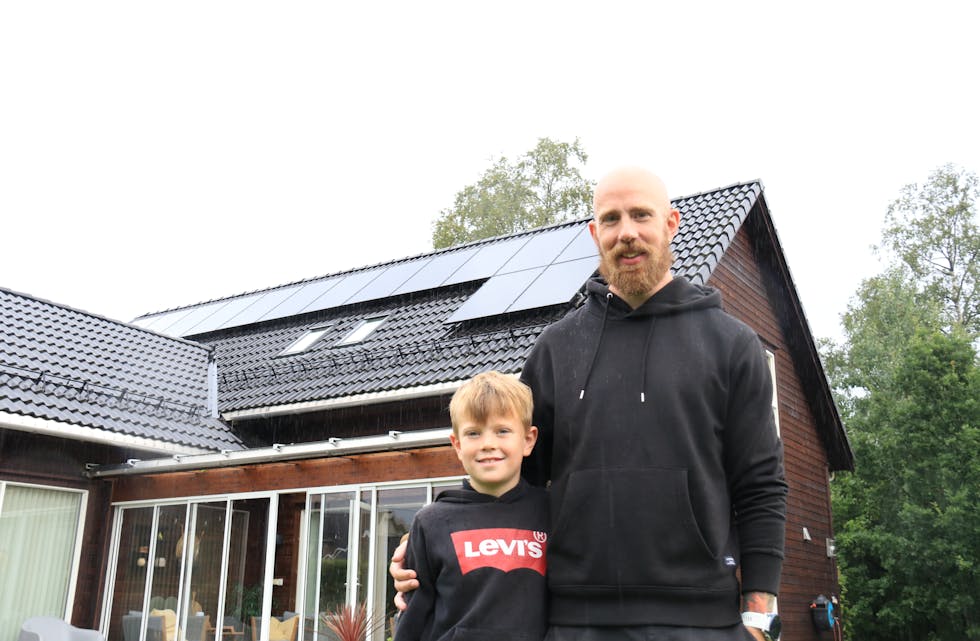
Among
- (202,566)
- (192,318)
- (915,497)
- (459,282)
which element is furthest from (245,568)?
(915,497)

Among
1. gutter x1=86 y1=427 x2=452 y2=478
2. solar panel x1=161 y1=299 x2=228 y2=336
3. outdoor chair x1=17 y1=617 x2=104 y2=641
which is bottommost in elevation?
outdoor chair x1=17 y1=617 x2=104 y2=641

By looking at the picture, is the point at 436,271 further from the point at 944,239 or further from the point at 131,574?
the point at 944,239

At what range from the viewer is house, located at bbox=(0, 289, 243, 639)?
9219 millimetres

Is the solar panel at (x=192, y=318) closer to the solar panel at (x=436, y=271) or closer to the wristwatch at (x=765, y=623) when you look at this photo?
the solar panel at (x=436, y=271)

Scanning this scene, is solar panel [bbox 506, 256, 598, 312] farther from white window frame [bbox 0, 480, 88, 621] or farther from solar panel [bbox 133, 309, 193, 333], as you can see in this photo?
solar panel [bbox 133, 309, 193, 333]

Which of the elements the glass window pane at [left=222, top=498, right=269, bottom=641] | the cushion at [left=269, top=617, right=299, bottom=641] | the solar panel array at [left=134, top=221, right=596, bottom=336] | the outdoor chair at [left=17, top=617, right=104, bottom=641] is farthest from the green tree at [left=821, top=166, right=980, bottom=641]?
the outdoor chair at [left=17, top=617, right=104, bottom=641]

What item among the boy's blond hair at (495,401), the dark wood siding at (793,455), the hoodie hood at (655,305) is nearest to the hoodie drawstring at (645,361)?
the hoodie hood at (655,305)

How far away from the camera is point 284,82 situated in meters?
21.0

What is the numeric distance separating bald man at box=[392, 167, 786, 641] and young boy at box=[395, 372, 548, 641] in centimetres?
8

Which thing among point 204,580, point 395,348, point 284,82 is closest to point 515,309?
point 395,348

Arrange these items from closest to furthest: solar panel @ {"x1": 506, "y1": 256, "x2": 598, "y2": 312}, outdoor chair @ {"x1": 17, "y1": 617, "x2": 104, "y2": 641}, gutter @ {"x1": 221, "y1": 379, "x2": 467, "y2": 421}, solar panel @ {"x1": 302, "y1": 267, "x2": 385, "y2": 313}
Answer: outdoor chair @ {"x1": 17, "y1": 617, "x2": 104, "y2": 641} < gutter @ {"x1": 221, "y1": 379, "x2": 467, "y2": 421} < solar panel @ {"x1": 506, "y1": 256, "x2": 598, "y2": 312} < solar panel @ {"x1": 302, "y1": 267, "x2": 385, "y2": 313}

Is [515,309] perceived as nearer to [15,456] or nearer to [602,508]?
[15,456]

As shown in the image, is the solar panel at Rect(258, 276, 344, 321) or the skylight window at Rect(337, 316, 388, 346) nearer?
the skylight window at Rect(337, 316, 388, 346)

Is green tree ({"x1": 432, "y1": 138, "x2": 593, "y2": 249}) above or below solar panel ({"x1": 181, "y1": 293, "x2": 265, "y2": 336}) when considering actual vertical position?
above
